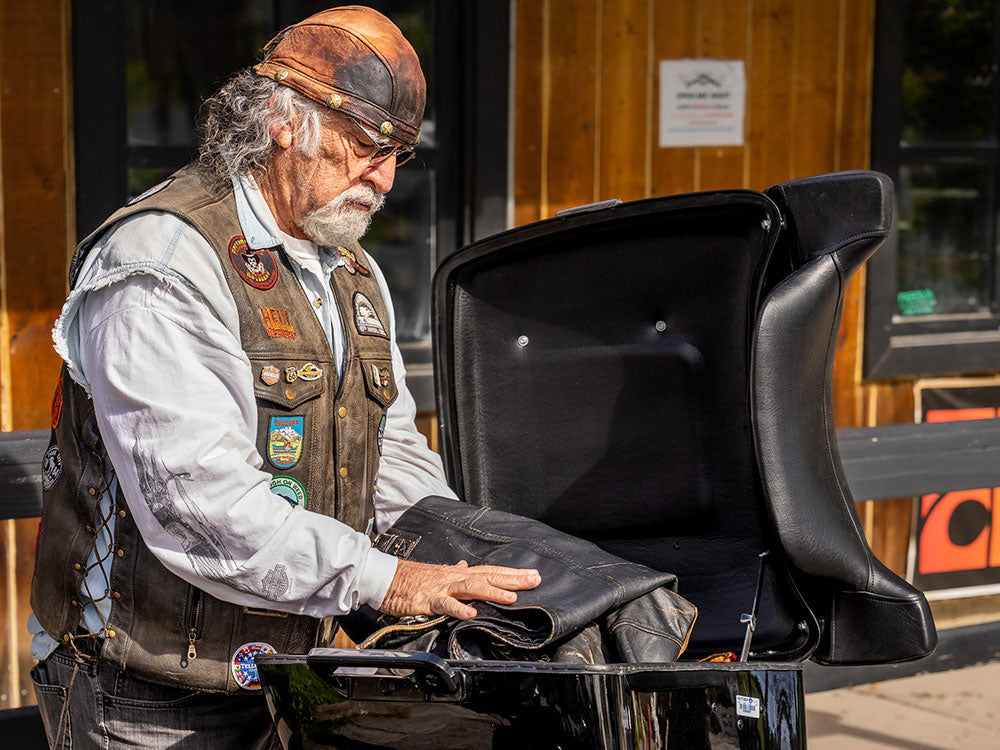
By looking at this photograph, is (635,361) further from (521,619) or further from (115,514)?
(115,514)

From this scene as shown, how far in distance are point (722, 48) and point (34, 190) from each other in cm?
246

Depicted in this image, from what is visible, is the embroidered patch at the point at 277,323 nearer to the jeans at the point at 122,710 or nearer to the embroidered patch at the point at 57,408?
the embroidered patch at the point at 57,408

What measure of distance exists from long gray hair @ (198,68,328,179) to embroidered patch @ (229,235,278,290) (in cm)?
15

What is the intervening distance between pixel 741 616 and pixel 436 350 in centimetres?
77

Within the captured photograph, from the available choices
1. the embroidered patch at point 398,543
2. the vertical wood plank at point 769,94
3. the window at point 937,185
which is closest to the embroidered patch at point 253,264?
the embroidered patch at point 398,543

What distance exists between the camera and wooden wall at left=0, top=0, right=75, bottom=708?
11.5 ft

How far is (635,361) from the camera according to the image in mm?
2336

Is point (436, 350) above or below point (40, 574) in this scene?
above

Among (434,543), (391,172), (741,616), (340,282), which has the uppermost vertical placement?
(391,172)

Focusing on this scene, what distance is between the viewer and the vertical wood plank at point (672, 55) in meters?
4.41

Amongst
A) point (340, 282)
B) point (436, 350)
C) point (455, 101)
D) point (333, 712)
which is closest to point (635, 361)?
point (436, 350)

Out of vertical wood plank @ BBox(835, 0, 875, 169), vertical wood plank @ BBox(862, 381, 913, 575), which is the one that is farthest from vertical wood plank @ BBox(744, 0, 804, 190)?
vertical wood plank @ BBox(862, 381, 913, 575)

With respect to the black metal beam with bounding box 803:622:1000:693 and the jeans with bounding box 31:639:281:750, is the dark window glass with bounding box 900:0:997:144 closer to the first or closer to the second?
the black metal beam with bounding box 803:622:1000:693

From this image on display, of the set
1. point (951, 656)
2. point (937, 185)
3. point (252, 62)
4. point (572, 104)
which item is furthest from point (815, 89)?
point (951, 656)
